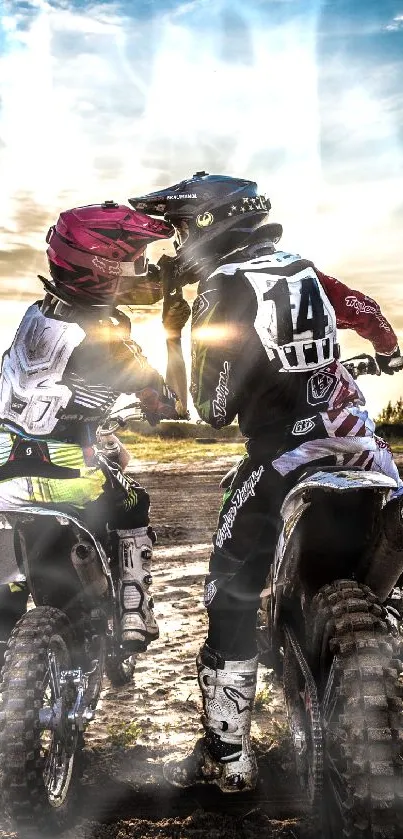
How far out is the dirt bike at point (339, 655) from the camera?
2777 millimetres

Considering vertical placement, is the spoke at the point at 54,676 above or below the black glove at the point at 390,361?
below

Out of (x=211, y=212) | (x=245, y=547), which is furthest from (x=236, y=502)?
(x=211, y=212)

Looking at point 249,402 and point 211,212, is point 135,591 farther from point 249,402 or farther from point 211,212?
point 211,212

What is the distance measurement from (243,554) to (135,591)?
3.33 ft

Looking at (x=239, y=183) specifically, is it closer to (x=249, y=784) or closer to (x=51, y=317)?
(x=51, y=317)

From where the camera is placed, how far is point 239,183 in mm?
4027

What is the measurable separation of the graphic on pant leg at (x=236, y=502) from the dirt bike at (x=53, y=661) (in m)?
0.59

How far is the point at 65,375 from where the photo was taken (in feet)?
12.5

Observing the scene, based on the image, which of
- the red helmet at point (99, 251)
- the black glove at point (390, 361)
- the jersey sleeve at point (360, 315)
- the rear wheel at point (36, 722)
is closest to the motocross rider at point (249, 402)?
the jersey sleeve at point (360, 315)

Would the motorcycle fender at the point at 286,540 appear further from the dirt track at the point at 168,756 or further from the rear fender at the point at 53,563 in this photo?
the dirt track at the point at 168,756

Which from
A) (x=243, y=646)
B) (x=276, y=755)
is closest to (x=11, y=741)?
(x=243, y=646)

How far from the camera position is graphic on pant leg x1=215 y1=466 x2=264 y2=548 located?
3.39 meters

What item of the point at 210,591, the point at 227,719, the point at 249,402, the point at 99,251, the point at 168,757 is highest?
the point at 99,251

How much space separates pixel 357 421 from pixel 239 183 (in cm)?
137
